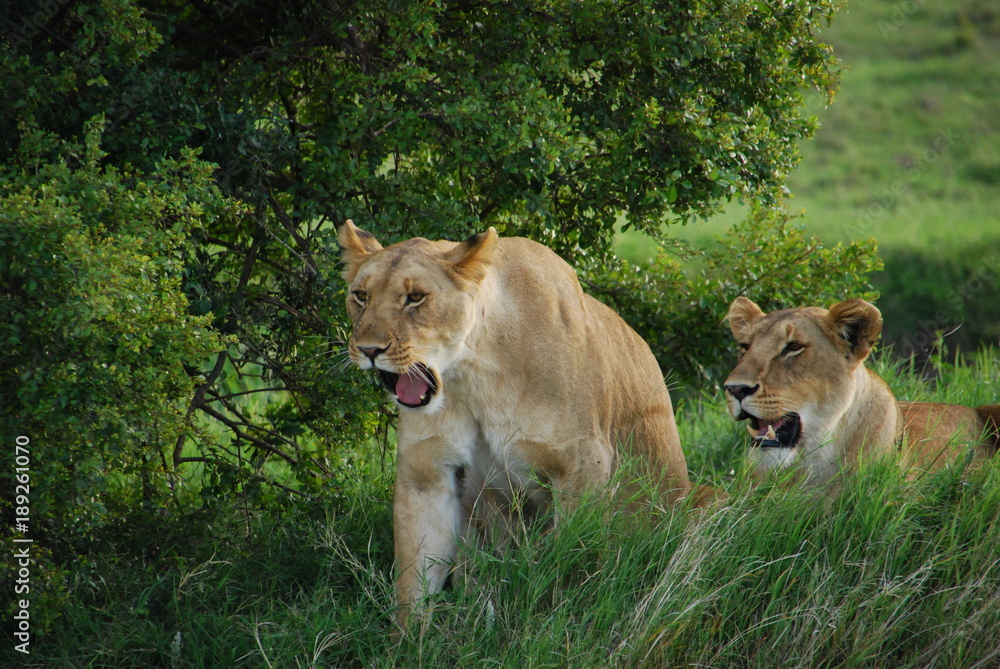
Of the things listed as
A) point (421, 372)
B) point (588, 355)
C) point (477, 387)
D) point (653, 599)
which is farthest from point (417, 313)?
point (653, 599)

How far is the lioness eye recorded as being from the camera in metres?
4.70

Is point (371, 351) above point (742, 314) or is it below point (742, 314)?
above

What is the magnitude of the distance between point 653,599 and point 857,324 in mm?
1543

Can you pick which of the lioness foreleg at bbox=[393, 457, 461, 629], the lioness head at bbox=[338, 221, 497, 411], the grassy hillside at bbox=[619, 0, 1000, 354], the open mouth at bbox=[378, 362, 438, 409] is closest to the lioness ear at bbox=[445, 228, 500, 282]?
the lioness head at bbox=[338, 221, 497, 411]

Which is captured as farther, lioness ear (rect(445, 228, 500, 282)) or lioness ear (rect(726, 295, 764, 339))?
lioness ear (rect(726, 295, 764, 339))

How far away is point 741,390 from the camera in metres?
4.62

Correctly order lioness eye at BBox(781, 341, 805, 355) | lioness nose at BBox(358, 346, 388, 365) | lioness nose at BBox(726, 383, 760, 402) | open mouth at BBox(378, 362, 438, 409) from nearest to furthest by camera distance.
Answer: lioness nose at BBox(358, 346, 388, 365) < open mouth at BBox(378, 362, 438, 409) < lioness nose at BBox(726, 383, 760, 402) < lioness eye at BBox(781, 341, 805, 355)

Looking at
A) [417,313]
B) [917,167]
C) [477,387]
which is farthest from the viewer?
[917,167]

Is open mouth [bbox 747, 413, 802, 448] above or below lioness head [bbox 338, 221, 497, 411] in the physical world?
below

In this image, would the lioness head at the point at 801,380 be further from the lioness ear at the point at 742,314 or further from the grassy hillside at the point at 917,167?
the grassy hillside at the point at 917,167

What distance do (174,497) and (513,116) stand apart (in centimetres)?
245

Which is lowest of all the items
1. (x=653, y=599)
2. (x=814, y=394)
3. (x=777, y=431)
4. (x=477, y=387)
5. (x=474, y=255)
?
(x=653, y=599)

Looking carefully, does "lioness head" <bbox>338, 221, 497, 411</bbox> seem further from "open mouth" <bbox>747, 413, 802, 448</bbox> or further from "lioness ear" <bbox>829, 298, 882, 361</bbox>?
"lioness ear" <bbox>829, 298, 882, 361</bbox>

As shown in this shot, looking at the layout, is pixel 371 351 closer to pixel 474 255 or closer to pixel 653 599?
pixel 474 255
